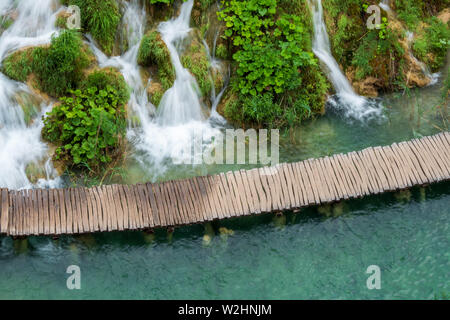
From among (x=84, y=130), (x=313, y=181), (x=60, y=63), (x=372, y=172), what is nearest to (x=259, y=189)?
(x=313, y=181)

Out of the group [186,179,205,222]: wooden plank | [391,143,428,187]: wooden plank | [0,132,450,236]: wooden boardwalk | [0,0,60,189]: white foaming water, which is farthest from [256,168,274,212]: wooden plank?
[0,0,60,189]: white foaming water

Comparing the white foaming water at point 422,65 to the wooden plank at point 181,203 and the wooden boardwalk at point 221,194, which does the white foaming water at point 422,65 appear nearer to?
the wooden boardwalk at point 221,194

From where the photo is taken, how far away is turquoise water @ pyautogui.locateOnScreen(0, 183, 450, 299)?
9.98 m

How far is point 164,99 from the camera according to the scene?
1266cm

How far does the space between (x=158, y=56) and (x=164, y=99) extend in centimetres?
87

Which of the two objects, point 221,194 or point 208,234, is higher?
point 221,194

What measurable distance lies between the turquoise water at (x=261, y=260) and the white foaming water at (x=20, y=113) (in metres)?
1.49

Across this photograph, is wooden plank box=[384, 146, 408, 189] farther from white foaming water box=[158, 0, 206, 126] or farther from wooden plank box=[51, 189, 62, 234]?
wooden plank box=[51, 189, 62, 234]

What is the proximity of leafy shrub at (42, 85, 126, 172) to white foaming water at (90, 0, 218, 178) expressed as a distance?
0.71m

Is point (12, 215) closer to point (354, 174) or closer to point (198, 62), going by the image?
point (198, 62)

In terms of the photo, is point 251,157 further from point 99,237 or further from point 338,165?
point 99,237

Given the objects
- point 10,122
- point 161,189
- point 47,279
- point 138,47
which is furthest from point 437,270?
point 10,122

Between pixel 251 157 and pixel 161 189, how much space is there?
218 cm
